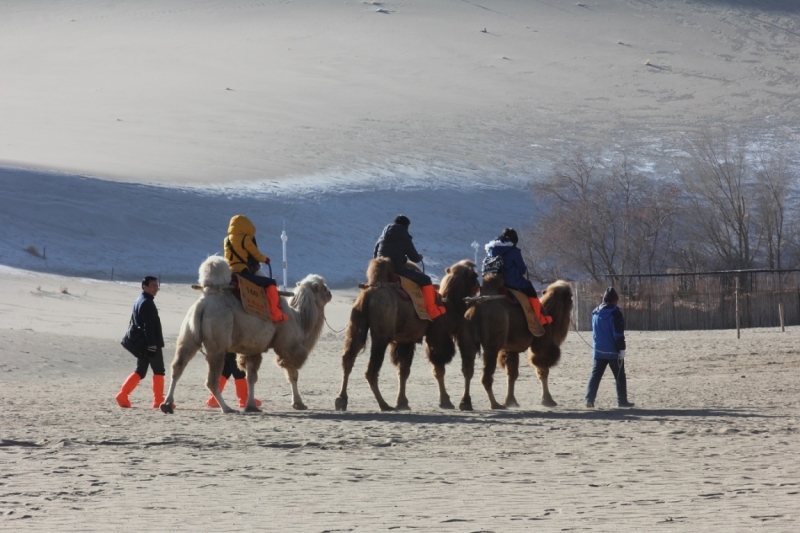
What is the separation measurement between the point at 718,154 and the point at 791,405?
6166cm

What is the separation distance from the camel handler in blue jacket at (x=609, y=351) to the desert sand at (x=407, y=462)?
17.7 inches

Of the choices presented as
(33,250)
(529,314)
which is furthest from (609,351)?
(33,250)

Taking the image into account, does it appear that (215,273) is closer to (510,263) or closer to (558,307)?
(510,263)

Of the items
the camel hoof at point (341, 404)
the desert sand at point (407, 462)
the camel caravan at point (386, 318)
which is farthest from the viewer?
the camel hoof at point (341, 404)

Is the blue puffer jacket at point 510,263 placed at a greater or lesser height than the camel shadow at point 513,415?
greater

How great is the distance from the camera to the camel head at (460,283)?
14.8 m

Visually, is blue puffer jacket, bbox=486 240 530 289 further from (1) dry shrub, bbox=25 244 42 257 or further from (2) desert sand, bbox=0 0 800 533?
(1) dry shrub, bbox=25 244 42 257

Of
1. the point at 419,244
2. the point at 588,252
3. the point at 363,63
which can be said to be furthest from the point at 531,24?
the point at 588,252

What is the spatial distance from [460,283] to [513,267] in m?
0.79

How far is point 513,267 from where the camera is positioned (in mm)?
14586

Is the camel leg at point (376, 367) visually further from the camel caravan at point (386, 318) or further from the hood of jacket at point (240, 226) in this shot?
the hood of jacket at point (240, 226)

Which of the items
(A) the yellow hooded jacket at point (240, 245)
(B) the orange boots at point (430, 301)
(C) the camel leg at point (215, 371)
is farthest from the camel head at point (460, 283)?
(C) the camel leg at point (215, 371)

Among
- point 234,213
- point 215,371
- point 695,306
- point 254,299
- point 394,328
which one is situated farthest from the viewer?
point 234,213

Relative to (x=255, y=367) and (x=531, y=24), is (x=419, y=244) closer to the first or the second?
(x=255, y=367)
